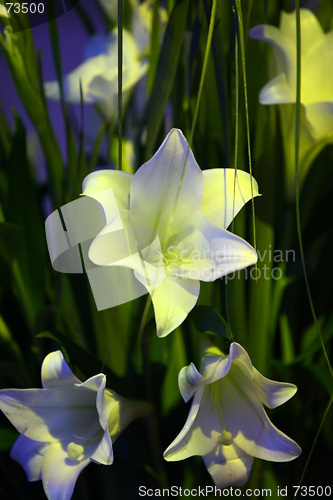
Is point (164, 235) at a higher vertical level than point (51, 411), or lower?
higher

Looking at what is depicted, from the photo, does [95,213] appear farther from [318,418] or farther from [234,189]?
[318,418]

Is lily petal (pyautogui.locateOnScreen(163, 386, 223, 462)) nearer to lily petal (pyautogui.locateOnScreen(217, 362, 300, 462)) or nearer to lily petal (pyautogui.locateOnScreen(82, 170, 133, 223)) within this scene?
lily petal (pyautogui.locateOnScreen(217, 362, 300, 462))

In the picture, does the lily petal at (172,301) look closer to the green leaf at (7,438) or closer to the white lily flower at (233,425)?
the white lily flower at (233,425)

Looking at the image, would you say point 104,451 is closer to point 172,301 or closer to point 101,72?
point 172,301

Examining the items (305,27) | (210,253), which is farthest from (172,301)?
(305,27)

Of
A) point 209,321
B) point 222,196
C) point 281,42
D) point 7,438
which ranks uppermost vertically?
point 281,42
